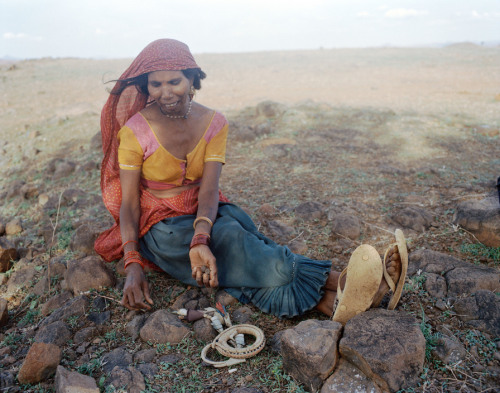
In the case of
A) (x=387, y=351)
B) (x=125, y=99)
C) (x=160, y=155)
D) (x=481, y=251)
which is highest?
(x=125, y=99)

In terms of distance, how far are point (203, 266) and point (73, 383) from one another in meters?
0.82

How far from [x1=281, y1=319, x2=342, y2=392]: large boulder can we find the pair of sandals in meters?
0.13

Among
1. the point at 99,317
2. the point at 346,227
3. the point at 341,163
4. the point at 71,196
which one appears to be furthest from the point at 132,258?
the point at 341,163

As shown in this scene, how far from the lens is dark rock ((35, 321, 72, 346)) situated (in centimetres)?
212

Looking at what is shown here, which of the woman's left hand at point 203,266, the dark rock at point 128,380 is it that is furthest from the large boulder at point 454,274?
the dark rock at point 128,380

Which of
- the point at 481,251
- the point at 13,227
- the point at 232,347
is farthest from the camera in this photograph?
the point at 13,227

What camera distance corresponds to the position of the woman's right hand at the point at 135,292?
7.32ft

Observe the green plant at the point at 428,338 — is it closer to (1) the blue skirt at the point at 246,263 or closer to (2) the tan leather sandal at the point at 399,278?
(2) the tan leather sandal at the point at 399,278

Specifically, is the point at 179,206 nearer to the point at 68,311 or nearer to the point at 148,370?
the point at 68,311

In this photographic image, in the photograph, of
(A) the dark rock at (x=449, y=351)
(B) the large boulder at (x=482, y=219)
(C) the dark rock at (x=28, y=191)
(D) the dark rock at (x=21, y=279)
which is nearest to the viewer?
(A) the dark rock at (x=449, y=351)

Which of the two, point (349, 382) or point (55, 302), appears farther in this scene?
point (55, 302)

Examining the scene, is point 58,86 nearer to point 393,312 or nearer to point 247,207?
point 247,207

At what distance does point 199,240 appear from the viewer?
89.4 inches

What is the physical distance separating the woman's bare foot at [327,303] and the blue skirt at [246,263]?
0.14 feet
